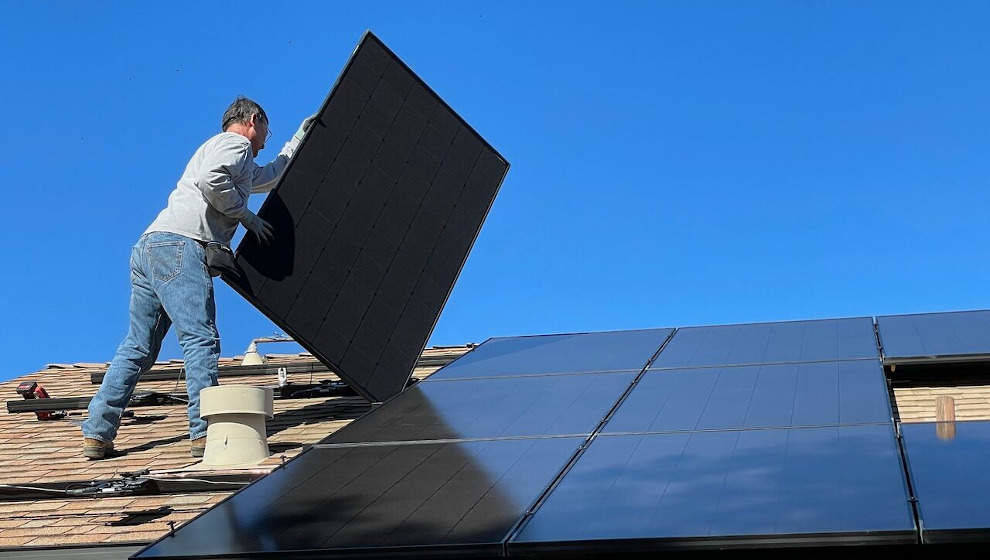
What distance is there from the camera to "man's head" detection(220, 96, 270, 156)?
7555 millimetres

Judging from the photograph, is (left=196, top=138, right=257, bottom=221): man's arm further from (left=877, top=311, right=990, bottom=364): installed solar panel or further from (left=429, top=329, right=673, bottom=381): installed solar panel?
(left=877, top=311, right=990, bottom=364): installed solar panel

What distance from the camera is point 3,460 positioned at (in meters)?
7.71

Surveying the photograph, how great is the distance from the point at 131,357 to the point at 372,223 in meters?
1.70

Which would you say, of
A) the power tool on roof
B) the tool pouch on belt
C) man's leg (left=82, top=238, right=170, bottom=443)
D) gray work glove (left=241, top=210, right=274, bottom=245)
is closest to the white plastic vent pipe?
the tool pouch on belt

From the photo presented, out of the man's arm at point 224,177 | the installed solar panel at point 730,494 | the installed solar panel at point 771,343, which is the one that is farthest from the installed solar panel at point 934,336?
the man's arm at point 224,177

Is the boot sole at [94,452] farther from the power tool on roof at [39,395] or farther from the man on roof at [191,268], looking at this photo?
the power tool on roof at [39,395]

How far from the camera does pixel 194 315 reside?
23.8 ft

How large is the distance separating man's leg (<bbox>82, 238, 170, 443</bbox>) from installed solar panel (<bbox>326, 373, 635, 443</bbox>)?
6.06 feet

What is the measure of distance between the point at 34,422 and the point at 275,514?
5249 mm

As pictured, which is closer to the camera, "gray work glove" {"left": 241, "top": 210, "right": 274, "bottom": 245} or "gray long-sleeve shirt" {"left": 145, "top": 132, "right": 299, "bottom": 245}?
"gray work glove" {"left": 241, "top": 210, "right": 274, "bottom": 245}

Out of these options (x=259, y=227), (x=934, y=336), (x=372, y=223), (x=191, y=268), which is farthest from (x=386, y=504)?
(x=934, y=336)

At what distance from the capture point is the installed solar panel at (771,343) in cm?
653

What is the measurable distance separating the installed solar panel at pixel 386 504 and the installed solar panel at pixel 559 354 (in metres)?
1.79

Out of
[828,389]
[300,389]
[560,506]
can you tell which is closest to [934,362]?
[828,389]
